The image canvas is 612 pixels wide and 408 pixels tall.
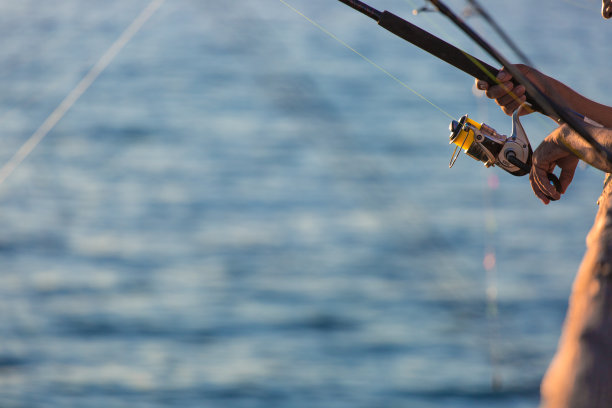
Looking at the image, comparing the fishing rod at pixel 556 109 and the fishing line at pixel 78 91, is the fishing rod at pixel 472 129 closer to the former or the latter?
the fishing rod at pixel 556 109

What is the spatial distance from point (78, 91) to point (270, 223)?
4.27 metres

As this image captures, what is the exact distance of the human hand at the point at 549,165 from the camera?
1799mm

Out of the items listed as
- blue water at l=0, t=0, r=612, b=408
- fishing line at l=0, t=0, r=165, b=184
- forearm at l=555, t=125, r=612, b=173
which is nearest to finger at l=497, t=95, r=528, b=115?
forearm at l=555, t=125, r=612, b=173

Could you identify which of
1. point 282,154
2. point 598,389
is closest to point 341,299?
point 282,154

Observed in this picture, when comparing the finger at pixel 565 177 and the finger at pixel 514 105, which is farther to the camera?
the finger at pixel 514 105

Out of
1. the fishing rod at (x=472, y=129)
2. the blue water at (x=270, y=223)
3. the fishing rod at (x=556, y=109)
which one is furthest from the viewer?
the blue water at (x=270, y=223)

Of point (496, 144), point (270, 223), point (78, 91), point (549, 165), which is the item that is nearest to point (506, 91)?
point (496, 144)

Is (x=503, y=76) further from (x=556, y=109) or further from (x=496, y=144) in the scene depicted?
(x=556, y=109)

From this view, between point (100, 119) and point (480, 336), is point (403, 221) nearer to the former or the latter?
point (480, 336)

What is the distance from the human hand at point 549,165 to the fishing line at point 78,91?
28.3ft

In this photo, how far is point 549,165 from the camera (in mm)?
1884

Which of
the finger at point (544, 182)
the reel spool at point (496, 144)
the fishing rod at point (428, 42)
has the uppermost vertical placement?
the fishing rod at point (428, 42)

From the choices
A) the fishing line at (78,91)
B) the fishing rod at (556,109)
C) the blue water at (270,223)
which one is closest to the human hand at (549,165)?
the fishing rod at (556,109)

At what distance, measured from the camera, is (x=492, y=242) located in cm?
862
